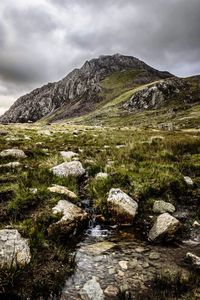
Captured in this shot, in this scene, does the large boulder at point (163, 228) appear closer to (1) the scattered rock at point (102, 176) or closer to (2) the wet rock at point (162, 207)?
(2) the wet rock at point (162, 207)

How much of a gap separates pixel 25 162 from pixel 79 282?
20.9 ft

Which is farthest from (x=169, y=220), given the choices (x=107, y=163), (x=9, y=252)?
(x=107, y=163)

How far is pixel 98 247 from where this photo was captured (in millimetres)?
5406

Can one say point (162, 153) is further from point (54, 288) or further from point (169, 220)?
point (54, 288)

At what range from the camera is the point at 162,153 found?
1179cm

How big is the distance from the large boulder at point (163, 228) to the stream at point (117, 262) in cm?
27

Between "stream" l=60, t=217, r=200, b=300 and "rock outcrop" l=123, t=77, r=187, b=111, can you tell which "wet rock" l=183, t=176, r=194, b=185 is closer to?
"stream" l=60, t=217, r=200, b=300

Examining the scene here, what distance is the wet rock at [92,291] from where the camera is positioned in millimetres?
3989

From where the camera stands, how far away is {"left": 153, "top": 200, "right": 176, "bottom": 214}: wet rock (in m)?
6.97

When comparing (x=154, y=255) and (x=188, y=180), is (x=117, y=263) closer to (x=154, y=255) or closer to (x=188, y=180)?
(x=154, y=255)

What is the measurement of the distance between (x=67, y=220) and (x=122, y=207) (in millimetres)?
1470

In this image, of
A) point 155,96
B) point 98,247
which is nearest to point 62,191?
point 98,247

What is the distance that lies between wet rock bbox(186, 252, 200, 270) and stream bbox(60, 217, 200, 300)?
0.15 meters

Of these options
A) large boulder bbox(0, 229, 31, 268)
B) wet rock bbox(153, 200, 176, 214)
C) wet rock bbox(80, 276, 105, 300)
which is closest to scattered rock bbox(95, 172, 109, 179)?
wet rock bbox(153, 200, 176, 214)
